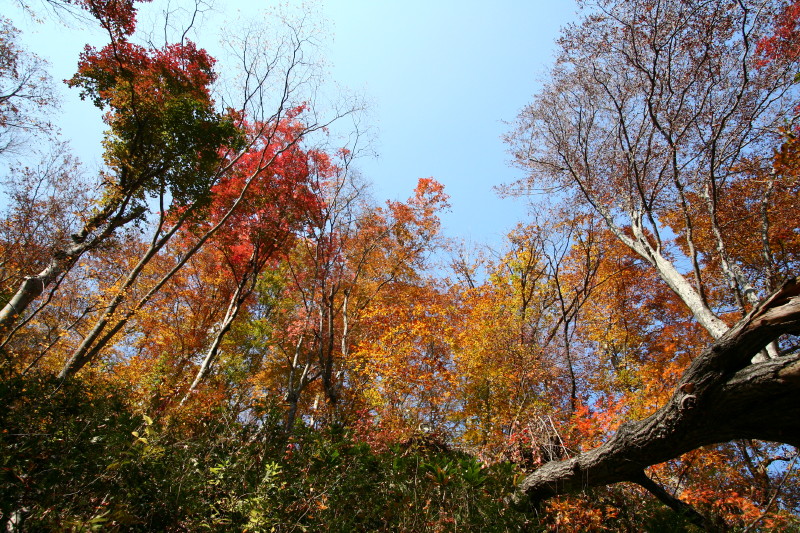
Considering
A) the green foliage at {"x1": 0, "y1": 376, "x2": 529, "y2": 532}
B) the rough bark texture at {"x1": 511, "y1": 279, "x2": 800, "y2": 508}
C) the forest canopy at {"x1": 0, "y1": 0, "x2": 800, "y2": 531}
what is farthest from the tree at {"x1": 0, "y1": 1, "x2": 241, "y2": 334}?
the rough bark texture at {"x1": 511, "y1": 279, "x2": 800, "y2": 508}

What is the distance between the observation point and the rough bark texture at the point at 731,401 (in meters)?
3.07

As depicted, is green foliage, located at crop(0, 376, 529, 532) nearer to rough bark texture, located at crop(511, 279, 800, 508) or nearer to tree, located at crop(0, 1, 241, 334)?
rough bark texture, located at crop(511, 279, 800, 508)

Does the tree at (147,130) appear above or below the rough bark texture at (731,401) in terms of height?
above

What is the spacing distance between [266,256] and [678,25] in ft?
36.2

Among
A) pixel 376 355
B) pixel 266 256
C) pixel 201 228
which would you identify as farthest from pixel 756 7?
pixel 201 228

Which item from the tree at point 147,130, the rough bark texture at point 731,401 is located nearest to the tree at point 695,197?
the rough bark texture at point 731,401

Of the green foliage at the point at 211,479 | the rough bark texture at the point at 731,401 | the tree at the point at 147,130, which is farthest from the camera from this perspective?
the tree at the point at 147,130

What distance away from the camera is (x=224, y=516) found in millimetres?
2777

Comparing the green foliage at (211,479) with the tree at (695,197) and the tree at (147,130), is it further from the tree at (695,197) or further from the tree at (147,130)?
the tree at (147,130)

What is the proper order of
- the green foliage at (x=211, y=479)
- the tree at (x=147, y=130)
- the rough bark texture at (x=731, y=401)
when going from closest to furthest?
1. the green foliage at (x=211, y=479)
2. the rough bark texture at (x=731, y=401)
3. the tree at (x=147, y=130)

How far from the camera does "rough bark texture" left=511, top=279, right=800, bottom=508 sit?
3074 mm

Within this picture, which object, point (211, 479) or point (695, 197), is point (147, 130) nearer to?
point (211, 479)

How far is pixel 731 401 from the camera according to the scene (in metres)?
3.35

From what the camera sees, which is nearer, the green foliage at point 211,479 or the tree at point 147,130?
the green foliage at point 211,479
